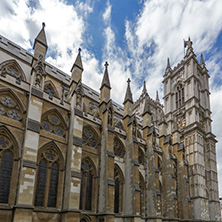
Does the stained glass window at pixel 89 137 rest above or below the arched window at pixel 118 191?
above

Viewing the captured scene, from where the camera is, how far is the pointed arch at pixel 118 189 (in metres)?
21.4

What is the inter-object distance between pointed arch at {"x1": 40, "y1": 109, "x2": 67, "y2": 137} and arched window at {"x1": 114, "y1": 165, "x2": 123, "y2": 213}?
6.97m

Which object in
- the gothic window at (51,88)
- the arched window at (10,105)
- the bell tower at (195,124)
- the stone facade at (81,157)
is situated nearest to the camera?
the stone facade at (81,157)

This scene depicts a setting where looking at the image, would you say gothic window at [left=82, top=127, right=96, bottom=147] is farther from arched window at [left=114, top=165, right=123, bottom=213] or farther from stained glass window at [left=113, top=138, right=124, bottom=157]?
arched window at [left=114, top=165, right=123, bottom=213]

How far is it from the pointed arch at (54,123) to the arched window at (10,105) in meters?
1.83

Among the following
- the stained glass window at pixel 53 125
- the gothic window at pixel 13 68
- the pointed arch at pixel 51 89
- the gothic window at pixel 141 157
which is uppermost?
the gothic window at pixel 13 68

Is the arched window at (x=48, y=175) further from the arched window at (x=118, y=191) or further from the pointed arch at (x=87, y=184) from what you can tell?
the arched window at (x=118, y=191)

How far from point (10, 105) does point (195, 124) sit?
26.1m

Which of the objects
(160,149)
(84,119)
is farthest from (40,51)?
(160,149)

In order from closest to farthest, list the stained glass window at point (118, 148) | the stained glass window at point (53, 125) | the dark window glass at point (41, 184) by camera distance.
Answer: the dark window glass at point (41, 184), the stained glass window at point (53, 125), the stained glass window at point (118, 148)

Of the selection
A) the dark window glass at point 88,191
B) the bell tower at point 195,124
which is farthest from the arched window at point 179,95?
the dark window glass at point 88,191

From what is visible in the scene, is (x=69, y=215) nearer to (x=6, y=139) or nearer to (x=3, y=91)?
(x=6, y=139)

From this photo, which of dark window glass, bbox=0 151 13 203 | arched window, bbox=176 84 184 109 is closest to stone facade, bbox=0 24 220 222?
dark window glass, bbox=0 151 13 203

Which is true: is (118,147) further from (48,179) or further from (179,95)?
(179,95)
